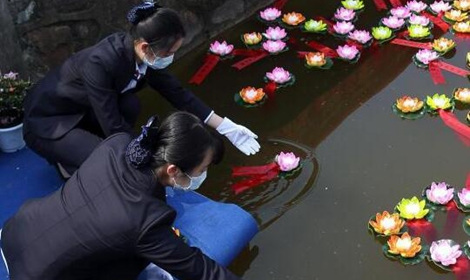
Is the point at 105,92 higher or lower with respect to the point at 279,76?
higher

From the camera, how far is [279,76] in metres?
4.23

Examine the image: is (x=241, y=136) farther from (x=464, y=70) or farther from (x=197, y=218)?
(x=464, y=70)

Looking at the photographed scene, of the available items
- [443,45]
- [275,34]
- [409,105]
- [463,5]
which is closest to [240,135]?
[409,105]

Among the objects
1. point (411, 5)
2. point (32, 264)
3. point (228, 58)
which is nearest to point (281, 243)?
point (32, 264)

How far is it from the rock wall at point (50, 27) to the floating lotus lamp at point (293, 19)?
0.89 m

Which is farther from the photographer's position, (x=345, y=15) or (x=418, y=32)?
(x=345, y=15)

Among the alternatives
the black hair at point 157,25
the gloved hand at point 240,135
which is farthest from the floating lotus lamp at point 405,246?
the black hair at point 157,25

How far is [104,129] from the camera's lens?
303cm

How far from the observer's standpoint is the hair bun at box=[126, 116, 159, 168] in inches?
79.8

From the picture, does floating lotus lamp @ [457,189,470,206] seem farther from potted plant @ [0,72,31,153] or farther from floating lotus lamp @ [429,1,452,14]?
potted plant @ [0,72,31,153]

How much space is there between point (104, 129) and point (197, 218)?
2.09ft

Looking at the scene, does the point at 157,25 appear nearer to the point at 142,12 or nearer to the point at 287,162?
the point at 142,12

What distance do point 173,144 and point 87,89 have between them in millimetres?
1100

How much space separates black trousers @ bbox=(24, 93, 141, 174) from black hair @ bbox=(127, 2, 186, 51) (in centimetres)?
50
